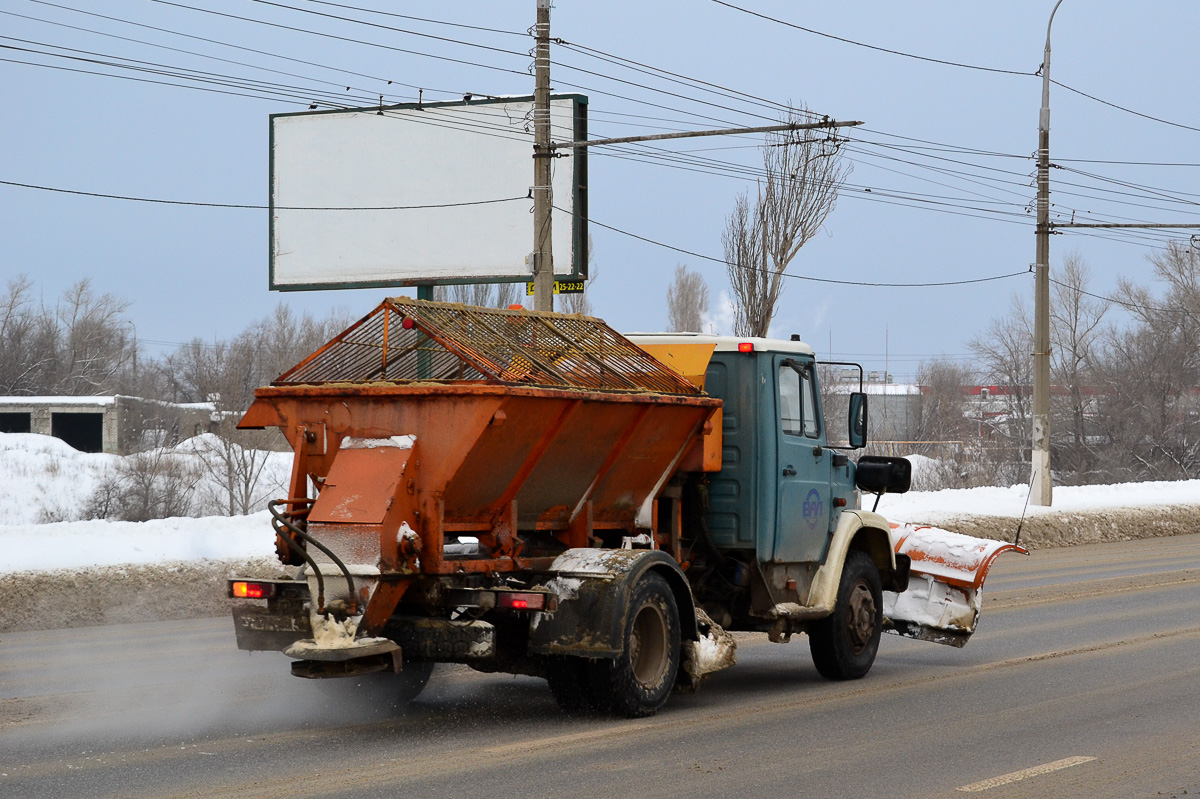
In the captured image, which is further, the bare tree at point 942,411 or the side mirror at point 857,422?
the bare tree at point 942,411

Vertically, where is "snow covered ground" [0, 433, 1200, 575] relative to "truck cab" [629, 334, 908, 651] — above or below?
below

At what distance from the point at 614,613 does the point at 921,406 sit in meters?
61.5

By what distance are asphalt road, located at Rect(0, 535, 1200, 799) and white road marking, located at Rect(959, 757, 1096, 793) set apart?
0.02 m

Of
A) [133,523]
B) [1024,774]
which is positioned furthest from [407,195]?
[1024,774]

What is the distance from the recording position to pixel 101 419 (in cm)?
5509

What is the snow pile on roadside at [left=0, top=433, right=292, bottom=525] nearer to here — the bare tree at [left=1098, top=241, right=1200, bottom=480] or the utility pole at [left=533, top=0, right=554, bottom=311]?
the utility pole at [left=533, top=0, right=554, bottom=311]

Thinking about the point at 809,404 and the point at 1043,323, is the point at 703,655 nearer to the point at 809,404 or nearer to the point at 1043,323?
the point at 809,404

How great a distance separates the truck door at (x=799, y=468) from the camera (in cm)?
987

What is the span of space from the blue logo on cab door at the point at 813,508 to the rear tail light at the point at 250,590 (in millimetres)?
4104

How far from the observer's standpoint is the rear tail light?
775 cm

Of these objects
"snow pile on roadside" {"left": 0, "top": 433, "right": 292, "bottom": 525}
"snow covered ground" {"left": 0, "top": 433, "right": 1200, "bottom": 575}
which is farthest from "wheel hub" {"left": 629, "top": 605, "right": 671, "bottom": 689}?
"snow pile on roadside" {"left": 0, "top": 433, "right": 292, "bottom": 525}

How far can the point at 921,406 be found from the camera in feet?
221

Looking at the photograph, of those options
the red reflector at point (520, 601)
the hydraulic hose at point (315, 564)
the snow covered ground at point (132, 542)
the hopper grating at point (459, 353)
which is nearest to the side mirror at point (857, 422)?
the hopper grating at point (459, 353)

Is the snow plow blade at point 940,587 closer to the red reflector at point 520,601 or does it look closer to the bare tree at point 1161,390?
the red reflector at point 520,601
